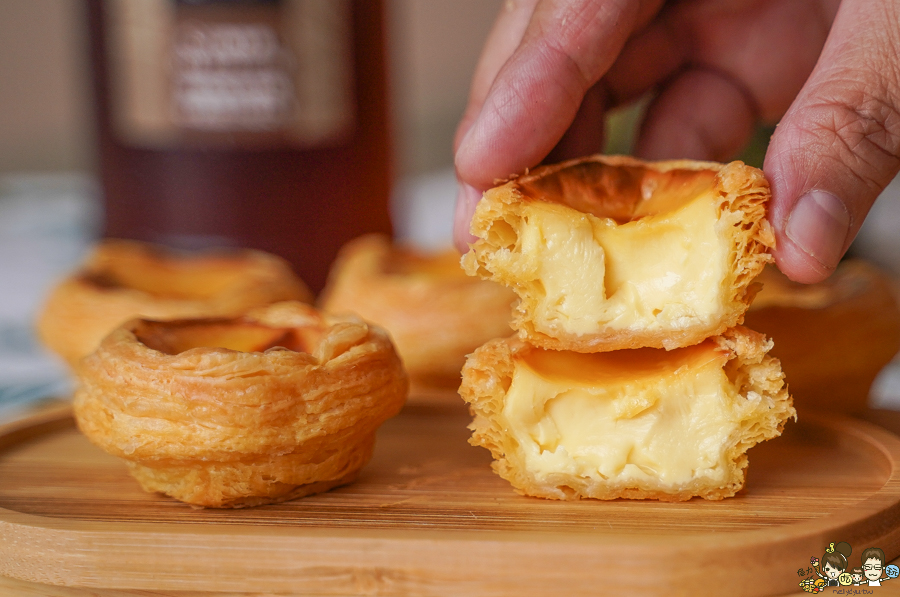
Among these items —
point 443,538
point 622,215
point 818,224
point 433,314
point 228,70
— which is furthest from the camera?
point 228,70

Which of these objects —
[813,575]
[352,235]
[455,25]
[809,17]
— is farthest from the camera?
[455,25]

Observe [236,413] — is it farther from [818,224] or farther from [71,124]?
[71,124]

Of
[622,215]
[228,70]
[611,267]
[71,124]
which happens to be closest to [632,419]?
[611,267]

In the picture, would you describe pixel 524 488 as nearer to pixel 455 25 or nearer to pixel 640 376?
pixel 640 376

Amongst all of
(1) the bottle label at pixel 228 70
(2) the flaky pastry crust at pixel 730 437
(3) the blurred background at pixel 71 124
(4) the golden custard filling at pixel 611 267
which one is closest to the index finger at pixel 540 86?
(4) the golden custard filling at pixel 611 267

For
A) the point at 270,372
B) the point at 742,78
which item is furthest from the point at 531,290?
the point at 742,78

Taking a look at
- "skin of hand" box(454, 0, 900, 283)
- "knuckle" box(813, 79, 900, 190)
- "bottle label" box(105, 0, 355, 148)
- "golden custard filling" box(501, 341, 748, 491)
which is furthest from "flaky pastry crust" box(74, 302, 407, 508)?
"bottle label" box(105, 0, 355, 148)

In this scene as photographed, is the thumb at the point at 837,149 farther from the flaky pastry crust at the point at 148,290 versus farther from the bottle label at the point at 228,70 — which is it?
the bottle label at the point at 228,70
